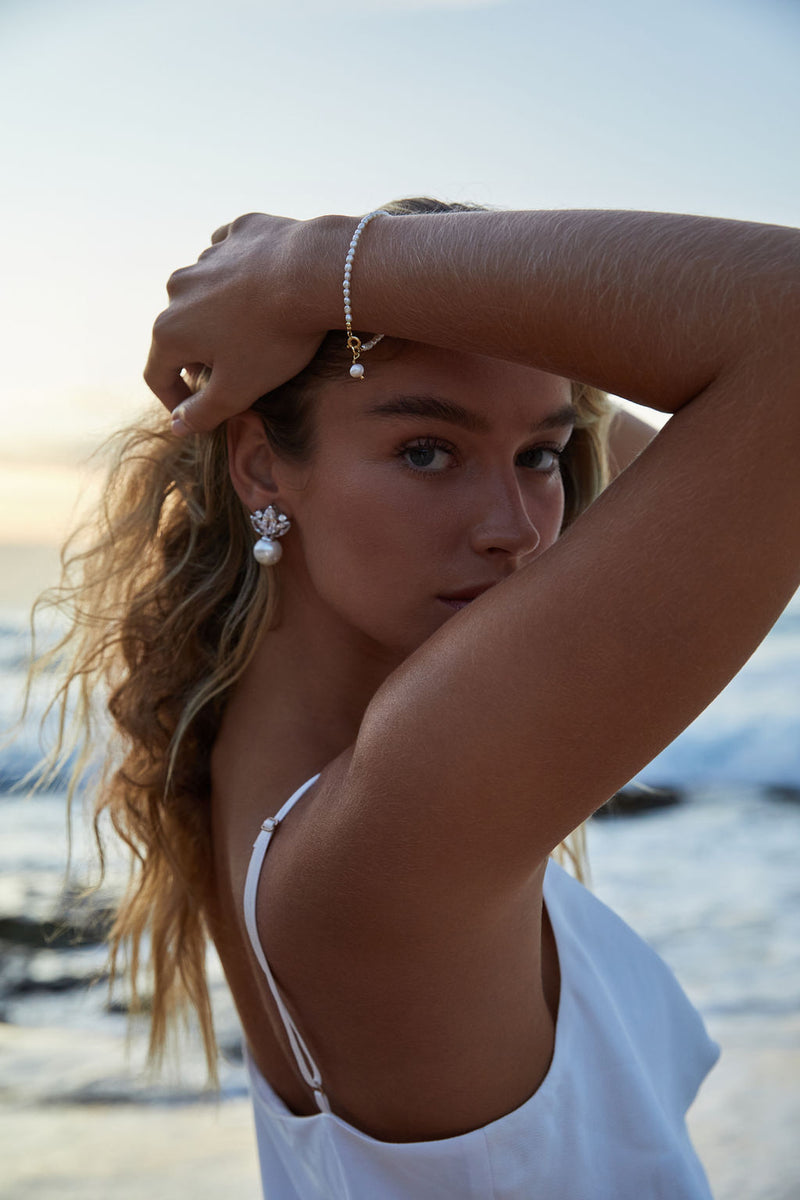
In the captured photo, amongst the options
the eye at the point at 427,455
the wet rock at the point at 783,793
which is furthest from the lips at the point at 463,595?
the wet rock at the point at 783,793

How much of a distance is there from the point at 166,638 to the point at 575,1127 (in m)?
1.17

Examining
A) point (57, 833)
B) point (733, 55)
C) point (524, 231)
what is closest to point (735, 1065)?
point (524, 231)

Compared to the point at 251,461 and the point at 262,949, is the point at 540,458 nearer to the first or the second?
the point at 251,461

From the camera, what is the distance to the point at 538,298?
1.24 meters

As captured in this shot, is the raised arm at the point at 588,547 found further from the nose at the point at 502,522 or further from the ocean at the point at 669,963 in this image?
the ocean at the point at 669,963

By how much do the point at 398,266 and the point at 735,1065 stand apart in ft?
14.1

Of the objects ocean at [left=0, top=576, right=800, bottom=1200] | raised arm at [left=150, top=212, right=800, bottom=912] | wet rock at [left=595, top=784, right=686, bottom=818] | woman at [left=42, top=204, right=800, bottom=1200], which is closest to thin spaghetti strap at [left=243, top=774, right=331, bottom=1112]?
woman at [left=42, top=204, right=800, bottom=1200]

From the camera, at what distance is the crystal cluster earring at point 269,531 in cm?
196

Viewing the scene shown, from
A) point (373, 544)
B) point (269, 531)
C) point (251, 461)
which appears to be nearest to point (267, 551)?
point (269, 531)

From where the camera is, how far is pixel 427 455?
1.66 meters

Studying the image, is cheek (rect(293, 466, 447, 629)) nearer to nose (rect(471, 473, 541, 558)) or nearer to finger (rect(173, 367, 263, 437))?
nose (rect(471, 473, 541, 558))

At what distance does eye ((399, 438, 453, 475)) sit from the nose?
73 millimetres

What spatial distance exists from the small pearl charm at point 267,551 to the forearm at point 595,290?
632mm

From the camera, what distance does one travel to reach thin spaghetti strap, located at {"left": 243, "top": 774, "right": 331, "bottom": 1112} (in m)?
1.61
